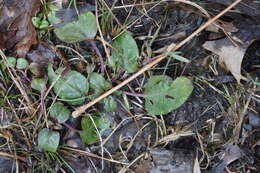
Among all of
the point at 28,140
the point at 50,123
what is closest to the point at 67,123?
the point at 50,123

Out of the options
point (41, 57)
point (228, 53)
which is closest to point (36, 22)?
point (41, 57)

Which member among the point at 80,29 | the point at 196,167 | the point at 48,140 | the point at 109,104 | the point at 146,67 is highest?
the point at 80,29

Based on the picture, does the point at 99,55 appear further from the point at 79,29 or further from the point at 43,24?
the point at 43,24

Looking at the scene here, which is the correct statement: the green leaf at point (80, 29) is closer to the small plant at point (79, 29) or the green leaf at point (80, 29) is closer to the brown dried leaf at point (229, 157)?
the small plant at point (79, 29)

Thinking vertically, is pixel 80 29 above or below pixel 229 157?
above

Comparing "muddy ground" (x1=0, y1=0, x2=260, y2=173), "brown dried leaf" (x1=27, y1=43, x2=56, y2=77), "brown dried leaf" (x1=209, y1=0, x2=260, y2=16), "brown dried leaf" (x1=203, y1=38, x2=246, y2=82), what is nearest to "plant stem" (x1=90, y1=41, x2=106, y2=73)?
"muddy ground" (x1=0, y1=0, x2=260, y2=173)

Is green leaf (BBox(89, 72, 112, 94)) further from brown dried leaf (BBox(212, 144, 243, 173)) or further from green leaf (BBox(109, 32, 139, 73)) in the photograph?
brown dried leaf (BBox(212, 144, 243, 173))

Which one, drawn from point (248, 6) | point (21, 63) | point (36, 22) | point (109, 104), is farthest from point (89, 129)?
point (248, 6)
